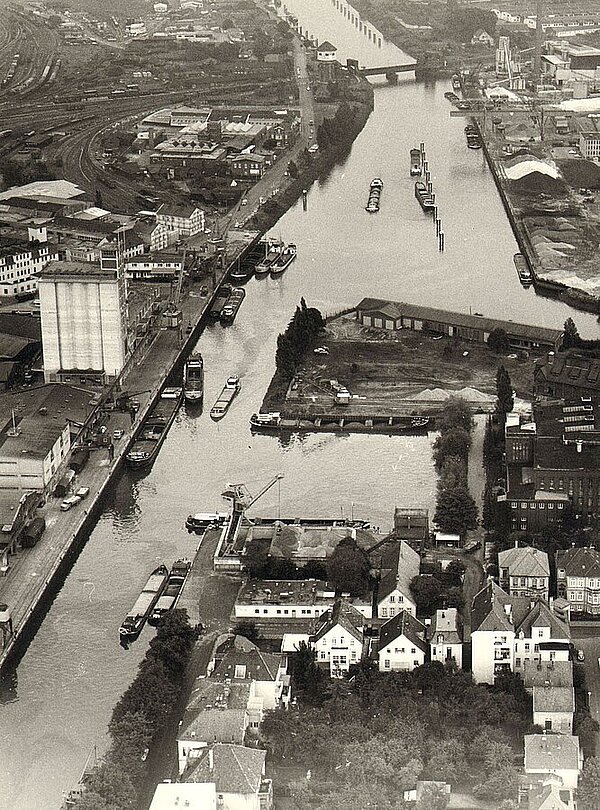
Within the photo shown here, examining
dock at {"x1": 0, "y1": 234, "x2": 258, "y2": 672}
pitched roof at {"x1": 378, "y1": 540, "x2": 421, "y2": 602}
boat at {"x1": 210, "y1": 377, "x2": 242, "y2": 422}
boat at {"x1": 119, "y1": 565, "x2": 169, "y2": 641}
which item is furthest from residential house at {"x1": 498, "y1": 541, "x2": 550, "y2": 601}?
boat at {"x1": 210, "y1": 377, "x2": 242, "y2": 422}

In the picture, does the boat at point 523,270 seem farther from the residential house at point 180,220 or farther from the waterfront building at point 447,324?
the residential house at point 180,220

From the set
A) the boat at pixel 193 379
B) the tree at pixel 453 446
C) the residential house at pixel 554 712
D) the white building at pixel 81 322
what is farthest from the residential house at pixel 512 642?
the white building at pixel 81 322

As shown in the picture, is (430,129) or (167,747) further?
(430,129)

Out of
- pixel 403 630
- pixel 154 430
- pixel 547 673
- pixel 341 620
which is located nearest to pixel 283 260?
pixel 154 430

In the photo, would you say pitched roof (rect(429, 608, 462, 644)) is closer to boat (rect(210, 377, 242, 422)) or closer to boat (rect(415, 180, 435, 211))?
boat (rect(210, 377, 242, 422))

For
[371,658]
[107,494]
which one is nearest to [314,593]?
[371,658]

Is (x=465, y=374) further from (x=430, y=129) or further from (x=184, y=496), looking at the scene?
(x=430, y=129)
